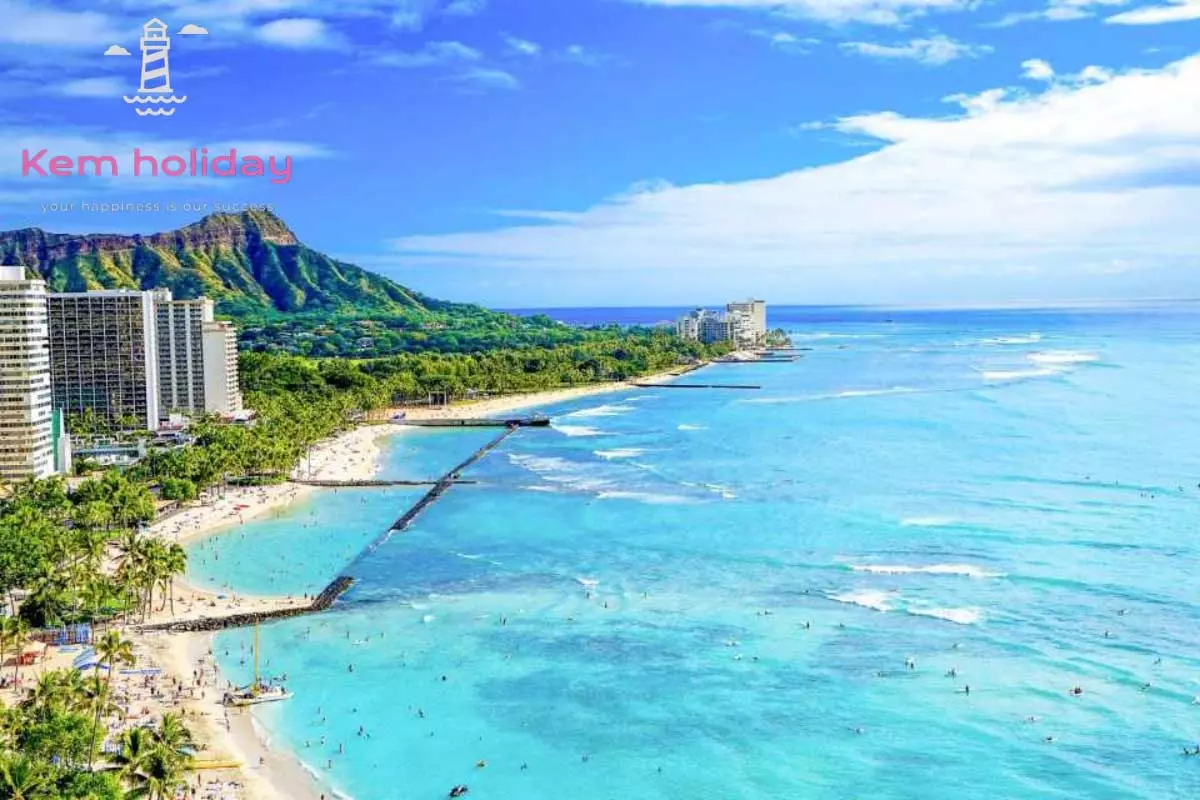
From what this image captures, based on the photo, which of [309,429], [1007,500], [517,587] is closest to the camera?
[517,587]

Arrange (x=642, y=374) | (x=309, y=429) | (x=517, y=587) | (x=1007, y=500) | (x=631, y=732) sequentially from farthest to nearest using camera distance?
(x=642, y=374) → (x=309, y=429) → (x=1007, y=500) → (x=517, y=587) → (x=631, y=732)

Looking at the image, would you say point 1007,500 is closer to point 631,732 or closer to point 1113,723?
point 1113,723

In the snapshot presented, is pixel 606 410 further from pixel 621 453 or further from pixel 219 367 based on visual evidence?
pixel 219 367

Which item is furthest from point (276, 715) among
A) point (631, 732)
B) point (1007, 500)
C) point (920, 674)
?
point (1007, 500)

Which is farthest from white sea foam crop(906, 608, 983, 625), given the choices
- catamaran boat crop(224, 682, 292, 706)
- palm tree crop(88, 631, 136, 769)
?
palm tree crop(88, 631, 136, 769)

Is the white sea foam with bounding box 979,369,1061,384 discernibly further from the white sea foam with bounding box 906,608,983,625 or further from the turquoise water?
the white sea foam with bounding box 906,608,983,625

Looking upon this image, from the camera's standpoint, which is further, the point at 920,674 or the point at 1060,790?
the point at 920,674
